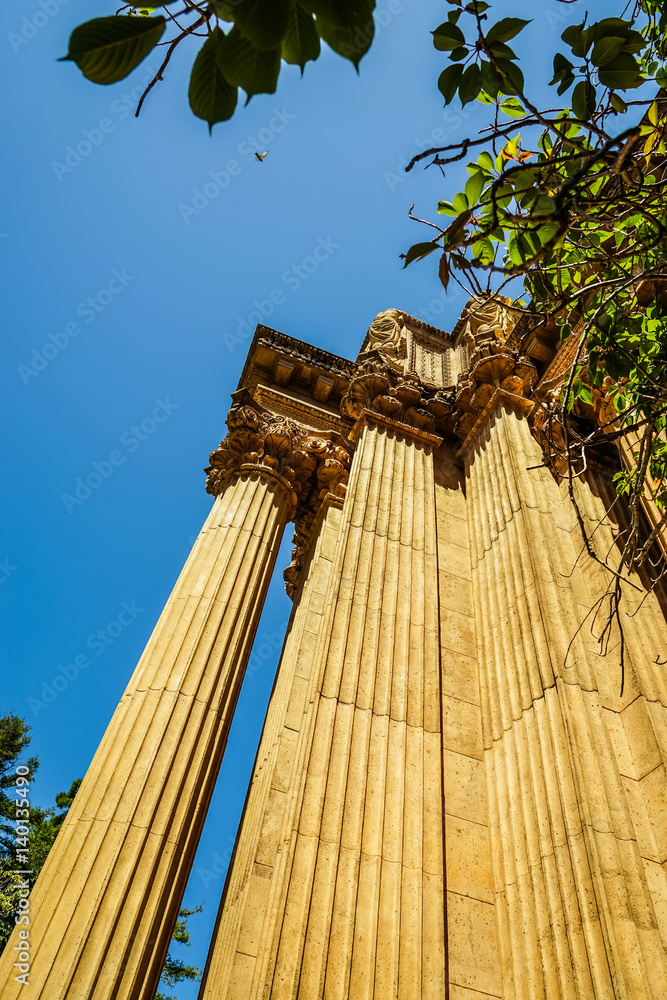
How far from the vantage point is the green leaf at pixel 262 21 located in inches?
84.3

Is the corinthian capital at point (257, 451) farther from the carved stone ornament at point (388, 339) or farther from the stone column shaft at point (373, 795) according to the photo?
the stone column shaft at point (373, 795)

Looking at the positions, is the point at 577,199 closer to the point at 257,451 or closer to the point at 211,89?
the point at 211,89

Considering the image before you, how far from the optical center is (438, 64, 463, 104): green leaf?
4211 millimetres

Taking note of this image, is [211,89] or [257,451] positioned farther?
[257,451]

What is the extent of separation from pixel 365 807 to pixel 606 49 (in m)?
6.15

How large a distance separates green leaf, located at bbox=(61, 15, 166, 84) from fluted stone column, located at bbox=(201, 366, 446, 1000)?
5680mm

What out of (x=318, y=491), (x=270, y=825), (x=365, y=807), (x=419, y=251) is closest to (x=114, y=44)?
(x=419, y=251)

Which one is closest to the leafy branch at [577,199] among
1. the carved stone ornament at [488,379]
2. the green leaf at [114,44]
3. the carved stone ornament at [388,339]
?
the green leaf at [114,44]

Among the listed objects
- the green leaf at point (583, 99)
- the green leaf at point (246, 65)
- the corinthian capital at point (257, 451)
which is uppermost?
the corinthian capital at point (257, 451)

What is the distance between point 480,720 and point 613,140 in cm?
634

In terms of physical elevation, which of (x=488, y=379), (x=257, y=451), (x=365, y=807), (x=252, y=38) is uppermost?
(x=488, y=379)

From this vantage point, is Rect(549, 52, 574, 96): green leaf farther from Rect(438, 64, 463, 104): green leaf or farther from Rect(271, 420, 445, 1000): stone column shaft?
Rect(271, 420, 445, 1000): stone column shaft

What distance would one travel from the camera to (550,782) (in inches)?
251

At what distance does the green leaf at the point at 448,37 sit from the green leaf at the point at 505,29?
0.21m
